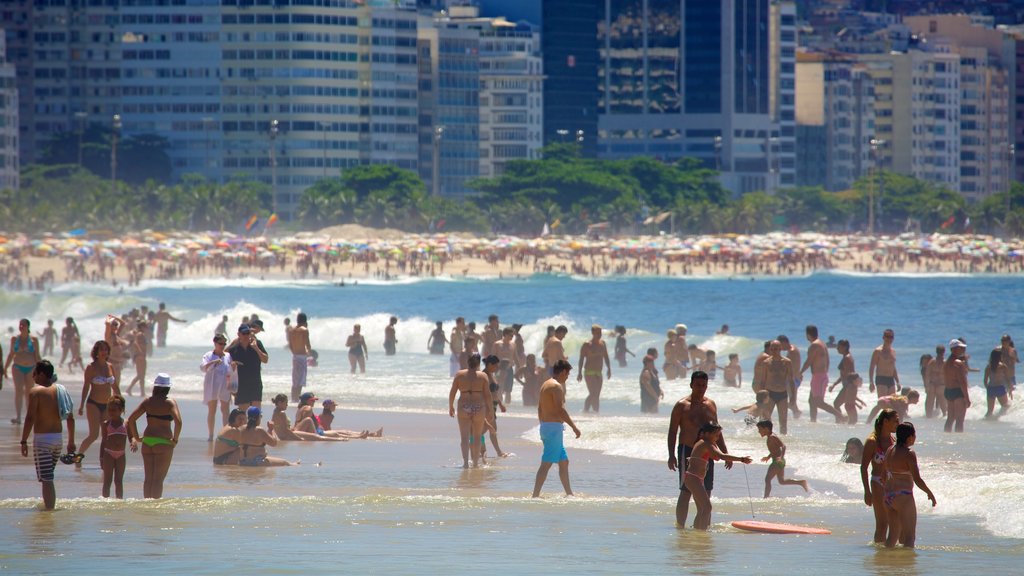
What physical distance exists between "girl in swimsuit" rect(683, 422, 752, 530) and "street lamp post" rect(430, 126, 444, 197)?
473ft

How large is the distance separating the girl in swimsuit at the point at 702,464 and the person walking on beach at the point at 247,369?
708 cm

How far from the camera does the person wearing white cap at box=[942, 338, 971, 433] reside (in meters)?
22.3

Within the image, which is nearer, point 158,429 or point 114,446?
point 158,429

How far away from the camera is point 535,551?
1315 centimetres

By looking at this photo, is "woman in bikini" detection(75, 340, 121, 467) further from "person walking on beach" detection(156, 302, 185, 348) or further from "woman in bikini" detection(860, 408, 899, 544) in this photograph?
"person walking on beach" detection(156, 302, 185, 348)

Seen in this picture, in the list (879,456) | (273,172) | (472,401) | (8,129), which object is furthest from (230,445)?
(273,172)

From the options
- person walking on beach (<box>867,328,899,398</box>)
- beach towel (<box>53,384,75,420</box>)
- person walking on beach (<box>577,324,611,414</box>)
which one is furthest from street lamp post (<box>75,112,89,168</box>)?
beach towel (<box>53,384,75,420</box>)

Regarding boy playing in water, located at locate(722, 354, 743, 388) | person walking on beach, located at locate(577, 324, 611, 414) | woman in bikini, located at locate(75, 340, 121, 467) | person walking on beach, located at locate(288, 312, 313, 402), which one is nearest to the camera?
woman in bikini, located at locate(75, 340, 121, 467)

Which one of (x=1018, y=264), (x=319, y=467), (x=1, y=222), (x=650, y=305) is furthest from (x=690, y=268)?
(x=319, y=467)

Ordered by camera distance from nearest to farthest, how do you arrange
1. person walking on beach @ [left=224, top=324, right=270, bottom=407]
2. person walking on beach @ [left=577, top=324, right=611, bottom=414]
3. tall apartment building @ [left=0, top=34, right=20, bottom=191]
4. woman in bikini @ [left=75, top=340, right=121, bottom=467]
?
1. woman in bikini @ [left=75, top=340, right=121, bottom=467]
2. person walking on beach @ [left=224, top=324, right=270, bottom=407]
3. person walking on beach @ [left=577, top=324, right=611, bottom=414]
4. tall apartment building @ [left=0, top=34, right=20, bottom=191]

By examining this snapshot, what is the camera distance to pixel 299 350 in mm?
25406

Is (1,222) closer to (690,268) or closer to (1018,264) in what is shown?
(690,268)

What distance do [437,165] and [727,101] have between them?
41000mm

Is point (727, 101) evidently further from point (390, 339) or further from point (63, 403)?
point (63, 403)
